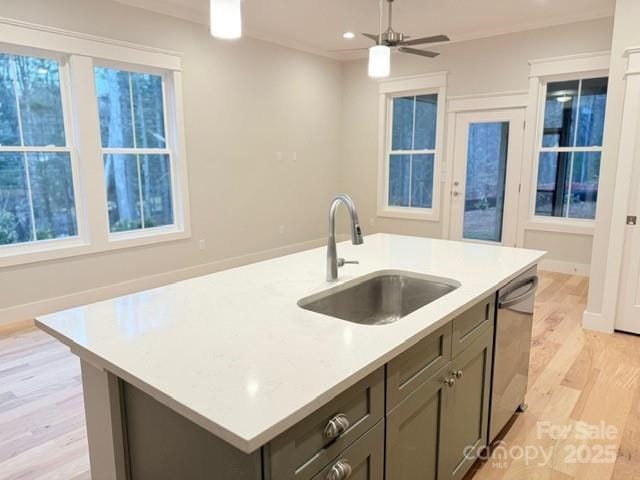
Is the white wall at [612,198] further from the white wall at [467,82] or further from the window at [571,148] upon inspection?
the window at [571,148]

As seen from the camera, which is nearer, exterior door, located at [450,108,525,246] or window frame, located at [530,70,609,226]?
window frame, located at [530,70,609,226]

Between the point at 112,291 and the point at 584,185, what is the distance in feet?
17.6

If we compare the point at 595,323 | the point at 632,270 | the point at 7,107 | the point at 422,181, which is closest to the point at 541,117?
the point at 422,181

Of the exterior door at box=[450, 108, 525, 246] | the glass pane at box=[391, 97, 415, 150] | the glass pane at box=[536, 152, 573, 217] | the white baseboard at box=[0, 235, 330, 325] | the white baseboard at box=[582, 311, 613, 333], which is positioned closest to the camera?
→ the white baseboard at box=[582, 311, 613, 333]

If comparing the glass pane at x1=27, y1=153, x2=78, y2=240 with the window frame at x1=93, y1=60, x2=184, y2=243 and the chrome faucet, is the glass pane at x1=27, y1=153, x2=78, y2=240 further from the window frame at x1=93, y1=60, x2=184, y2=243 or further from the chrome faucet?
the chrome faucet

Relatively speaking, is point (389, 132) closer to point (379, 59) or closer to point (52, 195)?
point (379, 59)

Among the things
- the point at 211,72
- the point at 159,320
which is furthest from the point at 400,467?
the point at 211,72

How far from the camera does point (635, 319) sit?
343cm

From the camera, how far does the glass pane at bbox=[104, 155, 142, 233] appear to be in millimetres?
4375

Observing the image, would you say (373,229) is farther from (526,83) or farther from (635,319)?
(635,319)

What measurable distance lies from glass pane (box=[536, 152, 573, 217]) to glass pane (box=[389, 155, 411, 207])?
1821mm

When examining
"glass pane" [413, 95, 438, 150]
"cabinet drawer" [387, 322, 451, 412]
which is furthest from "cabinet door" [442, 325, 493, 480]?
"glass pane" [413, 95, 438, 150]

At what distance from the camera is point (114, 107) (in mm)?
4348

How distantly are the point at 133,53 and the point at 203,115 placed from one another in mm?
967
